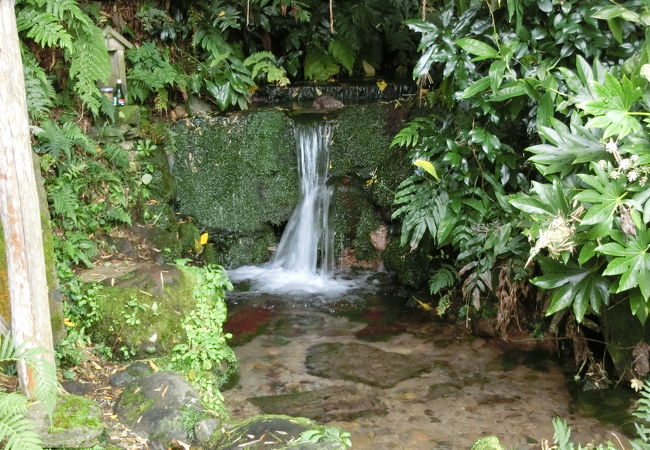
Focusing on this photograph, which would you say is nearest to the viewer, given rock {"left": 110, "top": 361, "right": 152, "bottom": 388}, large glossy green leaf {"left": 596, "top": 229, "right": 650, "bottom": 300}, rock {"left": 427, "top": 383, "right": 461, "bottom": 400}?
large glossy green leaf {"left": 596, "top": 229, "right": 650, "bottom": 300}

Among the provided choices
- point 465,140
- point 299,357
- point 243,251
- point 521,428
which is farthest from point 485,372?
point 243,251

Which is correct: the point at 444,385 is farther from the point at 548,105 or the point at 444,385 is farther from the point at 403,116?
the point at 403,116

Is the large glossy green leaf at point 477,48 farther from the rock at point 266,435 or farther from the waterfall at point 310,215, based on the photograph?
the waterfall at point 310,215

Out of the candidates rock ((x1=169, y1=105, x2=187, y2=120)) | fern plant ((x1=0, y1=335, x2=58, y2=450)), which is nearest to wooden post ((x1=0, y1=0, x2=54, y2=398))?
fern plant ((x1=0, y1=335, x2=58, y2=450))

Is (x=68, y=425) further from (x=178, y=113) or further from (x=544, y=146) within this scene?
(x=178, y=113)

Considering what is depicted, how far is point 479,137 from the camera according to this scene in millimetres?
5520

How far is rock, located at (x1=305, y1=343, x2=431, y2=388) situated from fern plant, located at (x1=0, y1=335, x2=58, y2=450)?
7.89 feet

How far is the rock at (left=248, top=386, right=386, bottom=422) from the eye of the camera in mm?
5035

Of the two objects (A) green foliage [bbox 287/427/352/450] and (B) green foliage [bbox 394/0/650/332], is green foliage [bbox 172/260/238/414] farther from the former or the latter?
(B) green foliage [bbox 394/0/650/332]

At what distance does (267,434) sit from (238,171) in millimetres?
4178

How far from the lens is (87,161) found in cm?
643

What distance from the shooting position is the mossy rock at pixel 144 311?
5.15m

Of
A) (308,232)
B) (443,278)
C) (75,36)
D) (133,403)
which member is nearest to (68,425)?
(133,403)

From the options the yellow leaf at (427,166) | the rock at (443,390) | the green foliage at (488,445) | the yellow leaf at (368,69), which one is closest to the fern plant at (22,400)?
the green foliage at (488,445)
